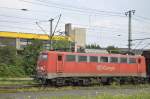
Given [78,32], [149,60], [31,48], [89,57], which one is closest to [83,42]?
[78,32]

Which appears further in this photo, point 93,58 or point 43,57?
point 93,58

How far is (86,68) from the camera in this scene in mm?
37906

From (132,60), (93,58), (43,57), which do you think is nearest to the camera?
(43,57)

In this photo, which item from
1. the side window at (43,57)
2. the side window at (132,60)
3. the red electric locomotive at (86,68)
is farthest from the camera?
the side window at (132,60)

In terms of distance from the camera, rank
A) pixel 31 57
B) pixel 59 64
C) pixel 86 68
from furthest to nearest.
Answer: pixel 31 57 → pixel 86 68 → pixel 59 64

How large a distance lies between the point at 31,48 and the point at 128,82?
114ft

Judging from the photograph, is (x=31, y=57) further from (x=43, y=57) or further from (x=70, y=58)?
(x=70, y=58)

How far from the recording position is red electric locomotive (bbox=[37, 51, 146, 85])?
35.7 m

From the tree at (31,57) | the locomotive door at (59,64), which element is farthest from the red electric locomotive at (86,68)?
the tree at (31,57)

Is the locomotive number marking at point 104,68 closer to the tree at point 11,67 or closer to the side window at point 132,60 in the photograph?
the side window at point 132,60

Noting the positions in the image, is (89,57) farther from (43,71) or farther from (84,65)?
(43,71)

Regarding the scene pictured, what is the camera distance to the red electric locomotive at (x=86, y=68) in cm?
3569

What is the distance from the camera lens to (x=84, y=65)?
37.7 metres

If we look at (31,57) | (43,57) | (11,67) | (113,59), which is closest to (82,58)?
(43,57)
